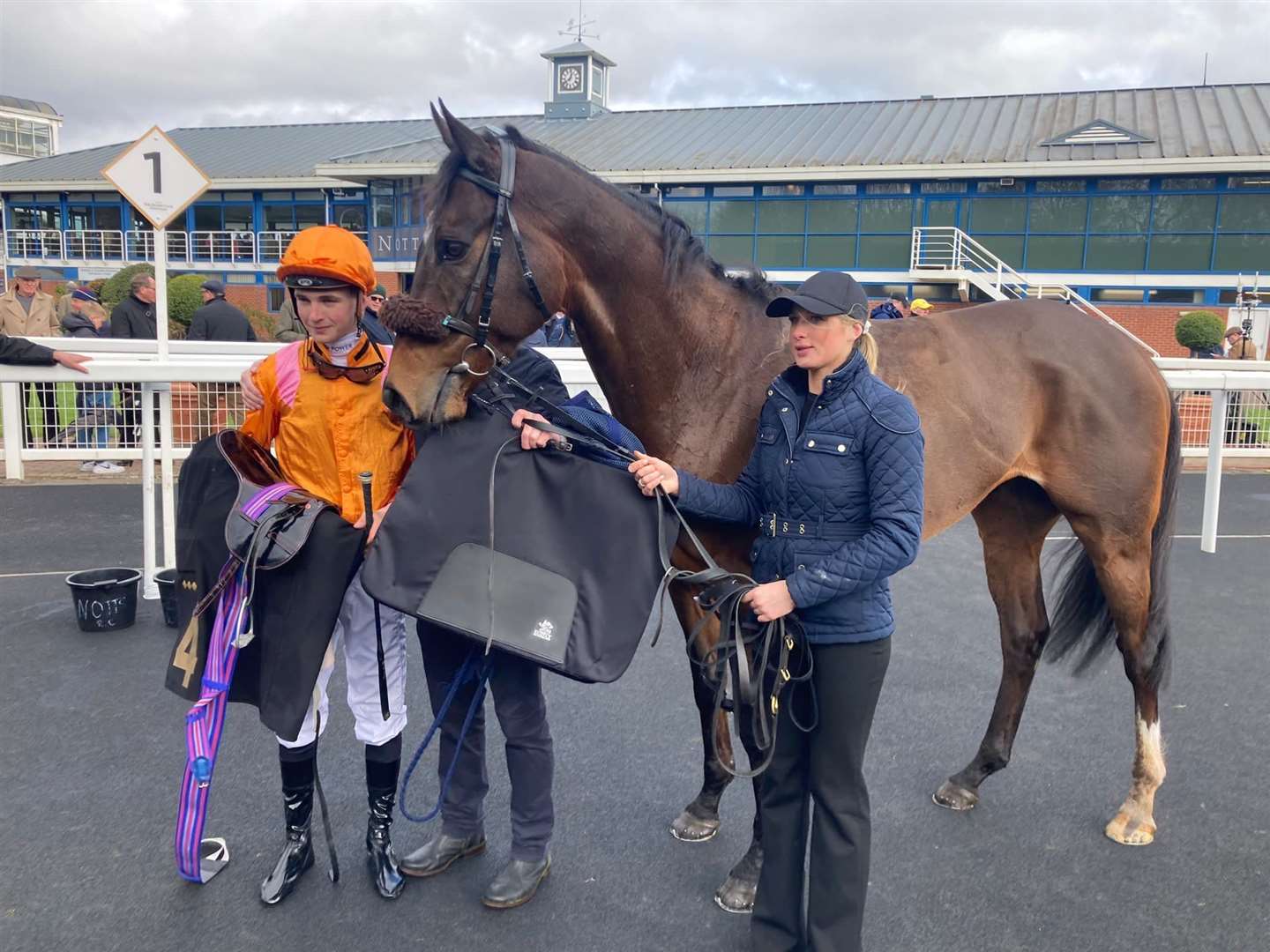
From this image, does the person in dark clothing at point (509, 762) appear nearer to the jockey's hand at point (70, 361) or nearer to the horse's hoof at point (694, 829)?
the horse's hoof at point (694, 829)

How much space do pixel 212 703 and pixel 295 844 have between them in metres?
0.48

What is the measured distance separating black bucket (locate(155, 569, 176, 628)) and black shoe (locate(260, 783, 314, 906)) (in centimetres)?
219

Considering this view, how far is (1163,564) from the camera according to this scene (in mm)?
3295

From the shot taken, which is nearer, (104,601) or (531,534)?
(531,534)

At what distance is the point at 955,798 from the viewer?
123 inches

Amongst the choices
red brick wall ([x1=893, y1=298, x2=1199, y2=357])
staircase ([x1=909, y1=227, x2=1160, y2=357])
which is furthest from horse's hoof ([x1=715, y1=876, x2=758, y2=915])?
staircase ([x1=909, y1=227, x2=1160, y2=357])

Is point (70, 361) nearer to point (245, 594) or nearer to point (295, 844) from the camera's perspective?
point (245, 594)

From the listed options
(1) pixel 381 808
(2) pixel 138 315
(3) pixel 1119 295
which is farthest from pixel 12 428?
(3) pixel 1119 295

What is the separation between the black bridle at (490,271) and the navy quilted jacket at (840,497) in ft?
1.89

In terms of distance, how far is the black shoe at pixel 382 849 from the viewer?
101 inches

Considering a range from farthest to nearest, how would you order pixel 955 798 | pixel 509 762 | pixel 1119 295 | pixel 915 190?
pixel 915 190
pixel 1119 295
pixel 955 798
pixel 509 762

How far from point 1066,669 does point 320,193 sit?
26273 millimetres

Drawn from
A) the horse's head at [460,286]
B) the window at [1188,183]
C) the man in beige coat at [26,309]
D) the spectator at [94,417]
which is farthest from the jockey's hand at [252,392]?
the window at [1188,183]

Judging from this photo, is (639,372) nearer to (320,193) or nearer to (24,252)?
(320,193)
